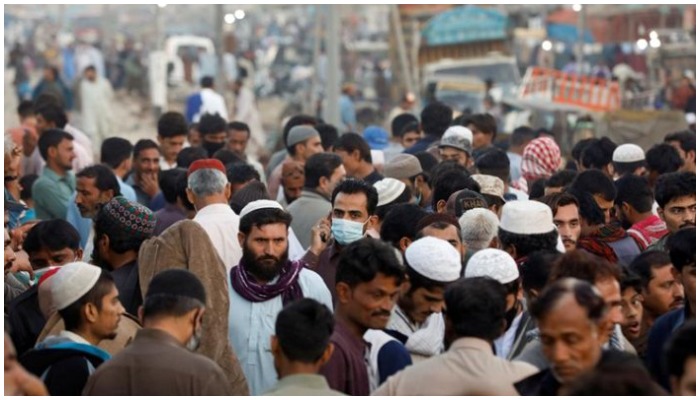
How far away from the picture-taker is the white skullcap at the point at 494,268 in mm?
6707

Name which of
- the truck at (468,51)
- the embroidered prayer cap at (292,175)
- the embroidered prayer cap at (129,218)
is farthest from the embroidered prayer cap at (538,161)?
the truck at (468,51)

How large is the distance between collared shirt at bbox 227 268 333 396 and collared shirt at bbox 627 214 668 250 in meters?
2.76

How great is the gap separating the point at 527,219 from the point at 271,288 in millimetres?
1289

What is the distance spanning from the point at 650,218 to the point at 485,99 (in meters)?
16.7

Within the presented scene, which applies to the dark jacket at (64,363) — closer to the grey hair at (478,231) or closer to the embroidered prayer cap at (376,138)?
the grey hair at (478,231)

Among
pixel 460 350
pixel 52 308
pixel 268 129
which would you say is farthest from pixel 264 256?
pixel 268 129

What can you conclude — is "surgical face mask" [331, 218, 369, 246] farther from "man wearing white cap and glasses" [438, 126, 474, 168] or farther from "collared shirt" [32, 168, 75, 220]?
"collared shirt" [32, 168, 75, 220]

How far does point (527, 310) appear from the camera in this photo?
707cm

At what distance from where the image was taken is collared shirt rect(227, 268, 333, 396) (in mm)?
7203

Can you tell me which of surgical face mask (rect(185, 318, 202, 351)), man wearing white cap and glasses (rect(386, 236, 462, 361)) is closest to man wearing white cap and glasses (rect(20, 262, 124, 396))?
surgical face mask (rect(185, 318, 202, 351))

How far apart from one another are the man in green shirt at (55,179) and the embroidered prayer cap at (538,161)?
10.9 ft

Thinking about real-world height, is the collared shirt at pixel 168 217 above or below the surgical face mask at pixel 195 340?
below

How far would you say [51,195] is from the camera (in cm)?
1179

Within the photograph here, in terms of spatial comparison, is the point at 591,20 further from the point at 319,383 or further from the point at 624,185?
the point at 319,383
